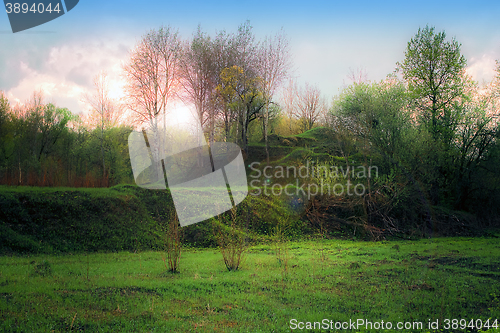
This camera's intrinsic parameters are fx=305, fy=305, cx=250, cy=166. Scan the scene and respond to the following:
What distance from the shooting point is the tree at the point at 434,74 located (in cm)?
2812

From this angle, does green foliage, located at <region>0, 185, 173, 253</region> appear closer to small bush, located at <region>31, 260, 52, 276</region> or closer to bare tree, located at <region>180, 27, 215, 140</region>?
small bush, located at <region>31, 260, 52, 276</region>

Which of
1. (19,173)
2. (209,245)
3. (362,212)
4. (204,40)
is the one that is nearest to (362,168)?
(362,212)

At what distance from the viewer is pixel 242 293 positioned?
24.9ft

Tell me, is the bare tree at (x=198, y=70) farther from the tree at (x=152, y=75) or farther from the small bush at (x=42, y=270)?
the small bush at (x=42, y=270)

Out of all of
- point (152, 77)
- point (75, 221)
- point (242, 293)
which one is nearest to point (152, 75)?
point (152, 77)

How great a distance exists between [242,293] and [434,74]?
30.0m

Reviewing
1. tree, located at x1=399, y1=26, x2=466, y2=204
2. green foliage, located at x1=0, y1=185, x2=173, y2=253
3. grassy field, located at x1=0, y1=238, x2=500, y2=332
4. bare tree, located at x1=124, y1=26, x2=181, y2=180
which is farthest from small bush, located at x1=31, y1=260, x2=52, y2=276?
tree, located at x1=399, y1=26, x2=466, y2=204

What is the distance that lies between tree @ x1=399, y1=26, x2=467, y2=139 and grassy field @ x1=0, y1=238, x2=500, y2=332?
66.7 ft

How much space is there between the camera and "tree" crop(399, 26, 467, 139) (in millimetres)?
28125

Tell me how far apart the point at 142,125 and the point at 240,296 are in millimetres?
27557

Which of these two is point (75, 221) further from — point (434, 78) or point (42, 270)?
point (434, 78)

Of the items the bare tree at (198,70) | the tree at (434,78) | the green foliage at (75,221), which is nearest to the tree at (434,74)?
the tree at (434,78)

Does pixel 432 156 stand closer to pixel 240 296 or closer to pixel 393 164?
pixel 393 164

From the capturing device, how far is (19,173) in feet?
69.5
